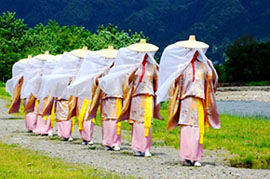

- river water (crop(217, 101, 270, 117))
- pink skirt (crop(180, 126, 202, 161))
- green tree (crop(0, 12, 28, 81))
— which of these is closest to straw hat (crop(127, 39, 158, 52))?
pink skirt (crop(180, 126, 202, 161))

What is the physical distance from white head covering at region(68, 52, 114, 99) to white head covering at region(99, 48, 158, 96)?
0.88 meters

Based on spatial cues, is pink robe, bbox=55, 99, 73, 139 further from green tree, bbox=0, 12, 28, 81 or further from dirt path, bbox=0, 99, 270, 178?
green tree, bbox=0, 12, 28, 81

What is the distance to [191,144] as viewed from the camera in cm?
1343

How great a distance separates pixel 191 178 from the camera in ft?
37.6

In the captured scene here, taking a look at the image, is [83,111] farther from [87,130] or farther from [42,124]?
[42,124]

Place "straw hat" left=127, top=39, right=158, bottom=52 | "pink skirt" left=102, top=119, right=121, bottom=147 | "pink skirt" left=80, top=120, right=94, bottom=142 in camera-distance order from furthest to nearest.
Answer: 1. "pink skirt" left=80, top=120, right=94, bottom=142
2. "pink skirt" left=102, top=119, right=121, bottom=147
3. "straw hat" left=127, top=39, right=158, bottom=52

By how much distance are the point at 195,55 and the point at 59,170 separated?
152 inches

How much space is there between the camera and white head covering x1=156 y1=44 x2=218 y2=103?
45.9ft

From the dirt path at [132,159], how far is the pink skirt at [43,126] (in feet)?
2.88

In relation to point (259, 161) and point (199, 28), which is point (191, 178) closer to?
point (259, 161)

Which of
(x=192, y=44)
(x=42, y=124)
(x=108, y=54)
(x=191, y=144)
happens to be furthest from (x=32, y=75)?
(x=191, y=144)

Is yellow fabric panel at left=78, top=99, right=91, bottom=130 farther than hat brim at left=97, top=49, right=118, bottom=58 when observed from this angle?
A: Yes

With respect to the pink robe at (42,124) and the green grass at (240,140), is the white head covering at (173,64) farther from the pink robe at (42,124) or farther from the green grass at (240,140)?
the pink robe at (42,124)

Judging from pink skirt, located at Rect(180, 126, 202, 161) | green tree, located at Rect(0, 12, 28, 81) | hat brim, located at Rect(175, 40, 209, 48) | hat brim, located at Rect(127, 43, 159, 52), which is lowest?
pink skirt, located at Rect(180, 126, 202, 161)
